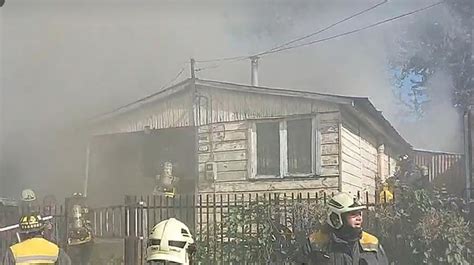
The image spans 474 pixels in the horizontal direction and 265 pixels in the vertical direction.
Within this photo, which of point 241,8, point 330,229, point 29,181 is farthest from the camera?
point 29,181

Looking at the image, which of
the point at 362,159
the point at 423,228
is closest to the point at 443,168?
the point at 423,228

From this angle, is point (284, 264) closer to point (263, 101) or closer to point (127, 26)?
point (263, 101)

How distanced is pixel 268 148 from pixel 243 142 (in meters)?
0.19

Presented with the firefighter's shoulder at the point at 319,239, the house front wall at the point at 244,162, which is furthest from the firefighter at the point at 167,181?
the firefighter's shoulder at the point at 319,239

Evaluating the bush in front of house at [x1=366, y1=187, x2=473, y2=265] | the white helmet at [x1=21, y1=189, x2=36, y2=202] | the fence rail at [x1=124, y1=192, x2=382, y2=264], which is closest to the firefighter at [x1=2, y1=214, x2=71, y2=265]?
the white helmet at [x1=21, y1=189, x2=36, y2=202]

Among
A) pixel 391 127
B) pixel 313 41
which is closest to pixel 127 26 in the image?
pixel 313 41

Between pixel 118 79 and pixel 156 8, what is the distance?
0.60 metres

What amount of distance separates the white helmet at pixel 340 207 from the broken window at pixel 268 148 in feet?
1.60

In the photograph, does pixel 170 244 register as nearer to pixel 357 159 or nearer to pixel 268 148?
pixel 268 148

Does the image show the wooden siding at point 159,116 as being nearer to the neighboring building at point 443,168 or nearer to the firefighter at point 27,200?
the firefighter at point 27,200

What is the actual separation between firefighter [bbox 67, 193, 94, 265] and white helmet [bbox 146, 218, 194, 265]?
2.38 metres

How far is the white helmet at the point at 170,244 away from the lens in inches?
178

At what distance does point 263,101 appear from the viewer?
656 cm

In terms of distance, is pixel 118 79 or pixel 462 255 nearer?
pixel 462 255
